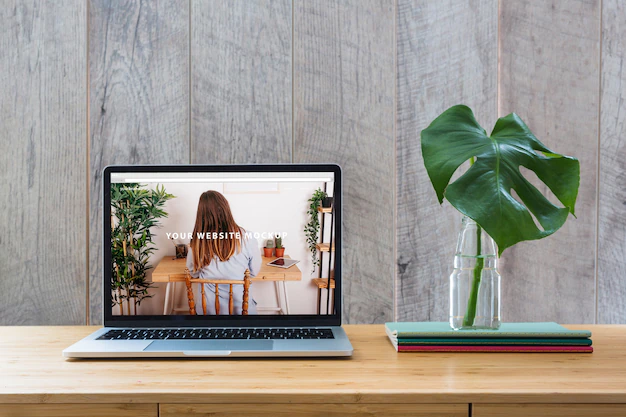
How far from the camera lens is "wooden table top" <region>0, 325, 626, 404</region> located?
2.25 ft

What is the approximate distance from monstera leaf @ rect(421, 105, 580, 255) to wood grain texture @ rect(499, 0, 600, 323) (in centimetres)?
32

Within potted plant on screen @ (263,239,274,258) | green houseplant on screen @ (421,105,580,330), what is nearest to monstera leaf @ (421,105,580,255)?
green houseplant on screen @ (421,105,580,330)

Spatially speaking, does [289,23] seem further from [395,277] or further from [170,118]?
[395,277]

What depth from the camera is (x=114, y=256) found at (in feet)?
3.29

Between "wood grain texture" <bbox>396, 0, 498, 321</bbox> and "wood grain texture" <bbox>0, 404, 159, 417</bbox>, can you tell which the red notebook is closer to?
"wood grain texture" <bbox>396, 0, 498, 321</bbox>

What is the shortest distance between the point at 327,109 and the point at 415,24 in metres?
0.28

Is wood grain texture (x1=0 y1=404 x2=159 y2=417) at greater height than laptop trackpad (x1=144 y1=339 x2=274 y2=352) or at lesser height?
lesser

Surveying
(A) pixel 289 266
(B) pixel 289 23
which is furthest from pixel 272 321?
(B) pixel 289 23

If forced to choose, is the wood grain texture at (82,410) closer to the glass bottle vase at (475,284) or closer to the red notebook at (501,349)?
the red notebook at (501,349)

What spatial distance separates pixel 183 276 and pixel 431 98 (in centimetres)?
68

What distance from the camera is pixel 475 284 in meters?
0.94

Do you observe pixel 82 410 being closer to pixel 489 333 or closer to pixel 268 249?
pixel 268 249

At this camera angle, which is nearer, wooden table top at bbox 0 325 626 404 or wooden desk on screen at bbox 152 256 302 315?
wooden table top at bbox 0 325 626 404

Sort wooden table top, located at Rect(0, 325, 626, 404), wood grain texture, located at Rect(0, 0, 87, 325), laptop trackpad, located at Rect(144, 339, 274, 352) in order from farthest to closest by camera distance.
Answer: wood grain texture, located at Rect(0, 0, 87, 325), laptop trackpad, located at Rect(144, 339, 274, 352), wooden table top, located at Rect(0, 325, 626, 404)
